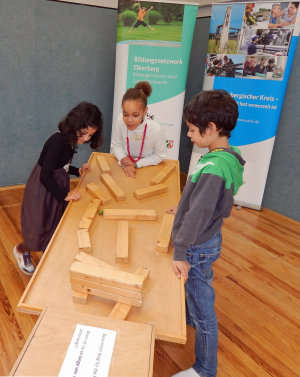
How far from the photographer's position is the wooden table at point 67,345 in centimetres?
85

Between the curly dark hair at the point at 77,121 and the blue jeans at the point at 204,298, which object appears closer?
the blue jeans at the point at 204,298

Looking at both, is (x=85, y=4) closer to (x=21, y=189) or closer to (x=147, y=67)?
(x=147, y=67)

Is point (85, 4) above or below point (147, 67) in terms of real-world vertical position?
above

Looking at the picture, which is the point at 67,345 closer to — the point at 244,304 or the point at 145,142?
the point at 145,142

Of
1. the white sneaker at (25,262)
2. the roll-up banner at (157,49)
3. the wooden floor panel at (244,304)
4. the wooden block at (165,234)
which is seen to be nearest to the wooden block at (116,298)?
the wooden block at (165,234)

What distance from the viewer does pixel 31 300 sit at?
1.09 metres

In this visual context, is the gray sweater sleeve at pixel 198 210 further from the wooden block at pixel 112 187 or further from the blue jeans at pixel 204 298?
the wooden block at pixel 112 187

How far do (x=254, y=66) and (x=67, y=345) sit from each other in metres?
3.93

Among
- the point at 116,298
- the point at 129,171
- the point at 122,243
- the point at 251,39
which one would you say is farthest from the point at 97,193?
the point at 251,39

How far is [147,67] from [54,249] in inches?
128

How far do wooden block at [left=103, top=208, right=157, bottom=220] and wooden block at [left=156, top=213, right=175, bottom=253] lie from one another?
8cm

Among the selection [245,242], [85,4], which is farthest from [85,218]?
[85,4]

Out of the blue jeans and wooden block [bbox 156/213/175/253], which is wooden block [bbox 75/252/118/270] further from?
the blue jeans

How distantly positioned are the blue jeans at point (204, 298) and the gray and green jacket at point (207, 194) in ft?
0.51
